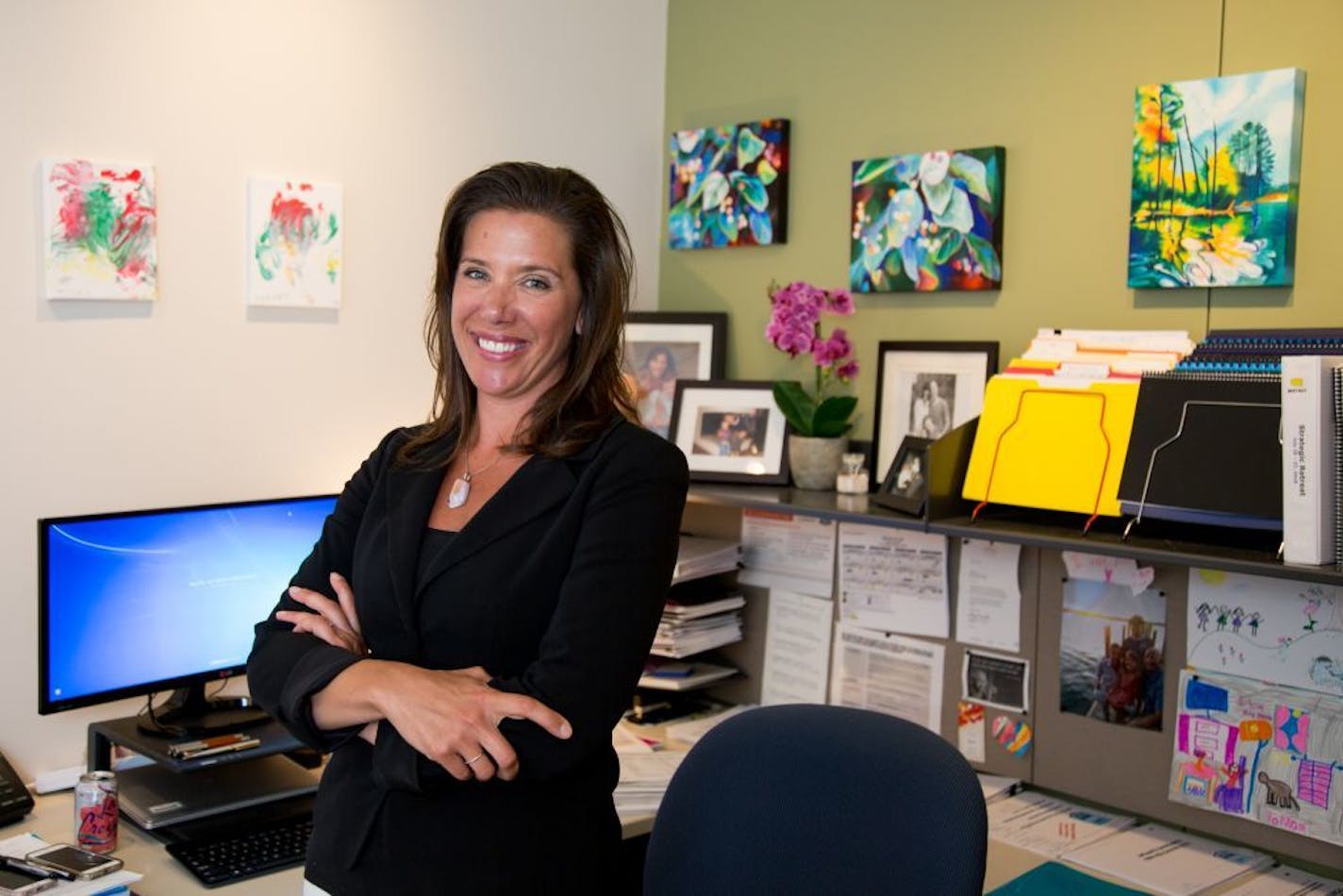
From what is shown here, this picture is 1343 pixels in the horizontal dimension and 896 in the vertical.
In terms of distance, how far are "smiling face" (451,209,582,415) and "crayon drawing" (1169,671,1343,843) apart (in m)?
1.25

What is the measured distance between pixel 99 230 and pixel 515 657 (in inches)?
47.6

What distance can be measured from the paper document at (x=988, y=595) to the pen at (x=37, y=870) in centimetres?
155

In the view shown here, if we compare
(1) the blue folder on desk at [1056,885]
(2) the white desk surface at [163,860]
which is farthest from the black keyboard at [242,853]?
(1) the blue folder on desk at [1056,885]

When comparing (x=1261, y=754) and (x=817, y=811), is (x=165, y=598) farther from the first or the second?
(x=1261, y=754)

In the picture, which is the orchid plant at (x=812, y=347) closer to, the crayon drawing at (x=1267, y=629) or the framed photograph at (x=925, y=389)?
the framed photograph at (x=925, y=389)

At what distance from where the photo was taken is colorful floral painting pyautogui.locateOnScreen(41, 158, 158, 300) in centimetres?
212

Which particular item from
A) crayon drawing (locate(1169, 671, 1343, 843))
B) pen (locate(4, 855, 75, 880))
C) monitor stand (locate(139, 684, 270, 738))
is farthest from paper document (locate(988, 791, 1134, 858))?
pen (locate(4, 855, 75, 880))

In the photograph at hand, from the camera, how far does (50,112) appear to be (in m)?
2.12

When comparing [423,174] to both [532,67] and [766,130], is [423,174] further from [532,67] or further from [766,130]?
[766,130]

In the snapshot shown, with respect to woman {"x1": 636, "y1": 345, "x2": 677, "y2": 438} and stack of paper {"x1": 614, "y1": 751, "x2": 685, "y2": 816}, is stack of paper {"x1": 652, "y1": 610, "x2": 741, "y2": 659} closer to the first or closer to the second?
stack of paper {"x1": 614, "y1": 751, "x2": 685, "y2": 816}

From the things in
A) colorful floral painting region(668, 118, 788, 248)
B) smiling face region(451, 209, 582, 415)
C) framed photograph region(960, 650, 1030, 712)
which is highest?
colorful floral painting region(668, 118, 788, 248)

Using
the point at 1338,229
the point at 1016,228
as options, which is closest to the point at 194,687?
the point at 1016,228

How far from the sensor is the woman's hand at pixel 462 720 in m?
1.35

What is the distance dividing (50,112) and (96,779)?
107cm
